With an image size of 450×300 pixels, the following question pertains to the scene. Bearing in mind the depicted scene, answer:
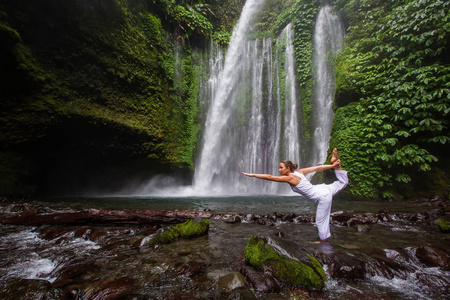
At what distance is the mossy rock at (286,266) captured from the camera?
81.0 inches

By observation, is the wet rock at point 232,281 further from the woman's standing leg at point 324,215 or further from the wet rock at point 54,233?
the wet rock at point 54,233

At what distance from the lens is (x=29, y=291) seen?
1.79m

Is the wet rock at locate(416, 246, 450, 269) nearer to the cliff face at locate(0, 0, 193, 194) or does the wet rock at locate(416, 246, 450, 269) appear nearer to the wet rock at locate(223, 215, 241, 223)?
the wet rock at locate(223, 215, 241, 223)

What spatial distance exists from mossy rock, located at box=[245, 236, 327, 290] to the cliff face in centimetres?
954

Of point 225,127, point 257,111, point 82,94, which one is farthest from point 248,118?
point 82,94

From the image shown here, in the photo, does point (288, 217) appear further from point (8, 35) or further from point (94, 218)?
point (8, 35)

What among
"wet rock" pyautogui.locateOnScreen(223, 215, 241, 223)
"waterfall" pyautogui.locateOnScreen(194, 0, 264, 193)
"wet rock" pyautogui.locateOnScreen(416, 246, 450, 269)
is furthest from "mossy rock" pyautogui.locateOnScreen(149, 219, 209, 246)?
"waterfall" pyautogui.locateOnScreen(194, 0, 264, 193)

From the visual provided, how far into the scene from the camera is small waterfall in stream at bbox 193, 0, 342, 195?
13211mm

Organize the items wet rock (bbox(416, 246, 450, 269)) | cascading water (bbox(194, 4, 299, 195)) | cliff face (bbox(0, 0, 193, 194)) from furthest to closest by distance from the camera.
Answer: cascading water (bbox(194, 4, 299, 195)), cliff face (bbox(0, 0, 193, 194)), wet rock (bbox(416, 246, 450, 269))

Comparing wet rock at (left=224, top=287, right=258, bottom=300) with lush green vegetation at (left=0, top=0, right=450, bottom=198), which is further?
lush green vegetation at (left=0, top=0, right=450, bottom=198)

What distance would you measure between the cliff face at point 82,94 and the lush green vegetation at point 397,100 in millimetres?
9520

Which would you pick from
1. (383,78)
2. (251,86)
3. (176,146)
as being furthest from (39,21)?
(383,78)

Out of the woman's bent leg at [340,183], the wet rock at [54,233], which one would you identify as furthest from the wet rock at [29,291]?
the woman's bent leg at [340,183]

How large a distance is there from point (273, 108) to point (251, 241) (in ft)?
45.0
